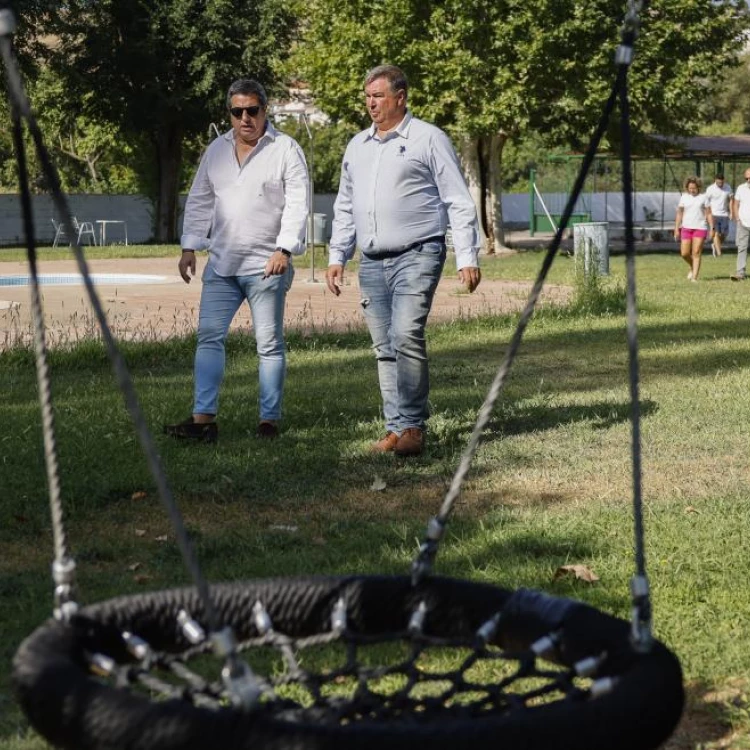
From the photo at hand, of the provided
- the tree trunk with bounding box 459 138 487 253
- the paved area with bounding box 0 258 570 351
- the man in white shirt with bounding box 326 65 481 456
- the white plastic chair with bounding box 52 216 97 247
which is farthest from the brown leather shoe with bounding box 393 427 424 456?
the white plastic chair with bounding box 52 216 97 247

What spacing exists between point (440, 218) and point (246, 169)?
42.2 inches

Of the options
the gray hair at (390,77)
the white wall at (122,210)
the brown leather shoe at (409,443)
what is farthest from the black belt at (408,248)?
the white wall at (122,210)

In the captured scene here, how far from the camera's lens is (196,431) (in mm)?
7488

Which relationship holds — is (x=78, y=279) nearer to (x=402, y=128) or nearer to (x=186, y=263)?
(x=186, y=263)

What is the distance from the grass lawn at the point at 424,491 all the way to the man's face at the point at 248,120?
1.57 m

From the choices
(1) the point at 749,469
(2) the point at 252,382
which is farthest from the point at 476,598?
(2) the point at 252,382

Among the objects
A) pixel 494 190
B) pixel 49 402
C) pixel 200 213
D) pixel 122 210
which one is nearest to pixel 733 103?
pixel 122 210

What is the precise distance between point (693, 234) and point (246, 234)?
51.2 ft

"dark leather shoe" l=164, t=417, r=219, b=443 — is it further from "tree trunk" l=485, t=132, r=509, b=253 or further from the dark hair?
"tree trunk" l=485, t=132, r=509, b=253

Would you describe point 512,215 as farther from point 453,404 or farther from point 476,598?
point 476,598

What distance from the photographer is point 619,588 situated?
4648 mm

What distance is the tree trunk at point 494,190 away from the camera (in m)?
37.0

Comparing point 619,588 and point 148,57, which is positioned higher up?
point 148,57

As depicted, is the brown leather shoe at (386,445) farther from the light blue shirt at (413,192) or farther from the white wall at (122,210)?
the white wall at (122,210)
